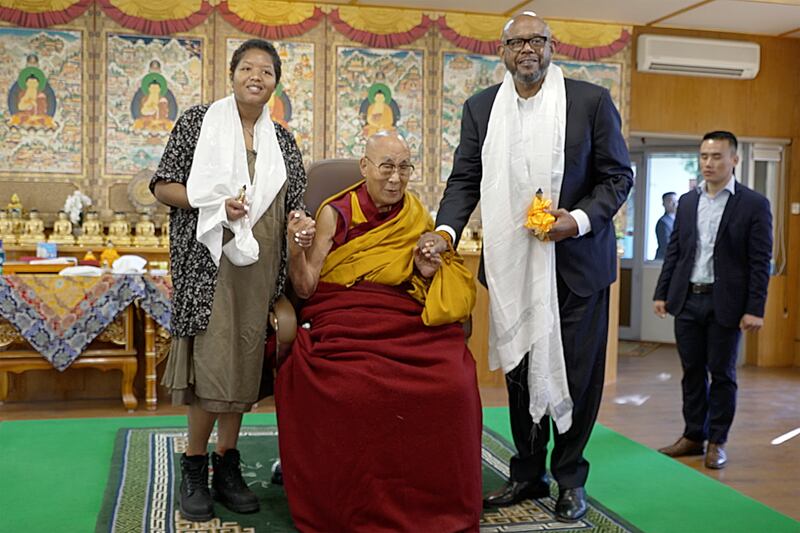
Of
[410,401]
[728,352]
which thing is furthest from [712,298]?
[410,401]

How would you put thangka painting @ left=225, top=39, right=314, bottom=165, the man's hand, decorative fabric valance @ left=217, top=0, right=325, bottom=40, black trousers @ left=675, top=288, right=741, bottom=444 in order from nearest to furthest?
1. the man's hand
2. black trousers @ left=675, top=288, right=741, bottom=444
3. decorative fabric valance @ left=217, top=0, right=325, bottom=40
4. thangka painting @ left=225, top=39, right=314, bottom=165

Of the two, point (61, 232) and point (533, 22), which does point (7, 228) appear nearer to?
point (61, 232)

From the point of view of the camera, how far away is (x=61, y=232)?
5602 mm

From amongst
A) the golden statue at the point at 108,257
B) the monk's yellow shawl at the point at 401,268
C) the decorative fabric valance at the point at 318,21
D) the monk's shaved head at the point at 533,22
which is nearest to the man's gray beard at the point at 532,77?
Result: the monk's shaved head at the point at 533,22

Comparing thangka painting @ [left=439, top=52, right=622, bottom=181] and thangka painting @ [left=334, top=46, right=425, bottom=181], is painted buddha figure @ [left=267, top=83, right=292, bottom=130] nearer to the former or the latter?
thangka painting @ [left=334, top=46, right=425, bottom=181]

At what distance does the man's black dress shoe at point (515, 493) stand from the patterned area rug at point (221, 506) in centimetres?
3

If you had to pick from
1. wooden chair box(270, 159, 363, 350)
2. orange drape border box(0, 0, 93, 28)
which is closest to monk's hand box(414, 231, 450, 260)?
wooden chair box(270, 159, 363, 350)

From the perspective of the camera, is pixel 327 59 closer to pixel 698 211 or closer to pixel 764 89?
pixel 698 211

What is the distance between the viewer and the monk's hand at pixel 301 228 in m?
2.77

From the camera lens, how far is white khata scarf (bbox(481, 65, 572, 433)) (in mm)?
A: 2895

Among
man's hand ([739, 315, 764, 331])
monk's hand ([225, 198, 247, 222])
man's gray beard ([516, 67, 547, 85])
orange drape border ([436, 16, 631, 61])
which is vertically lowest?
man's hand ([739, 315, 764, 331])

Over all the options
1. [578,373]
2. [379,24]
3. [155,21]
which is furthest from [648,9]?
[578,373]

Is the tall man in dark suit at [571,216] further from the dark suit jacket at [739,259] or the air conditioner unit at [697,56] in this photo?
the air conditioner unit at [697,56]

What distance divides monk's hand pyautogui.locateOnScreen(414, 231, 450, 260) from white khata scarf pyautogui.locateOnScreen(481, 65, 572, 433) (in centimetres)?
23
